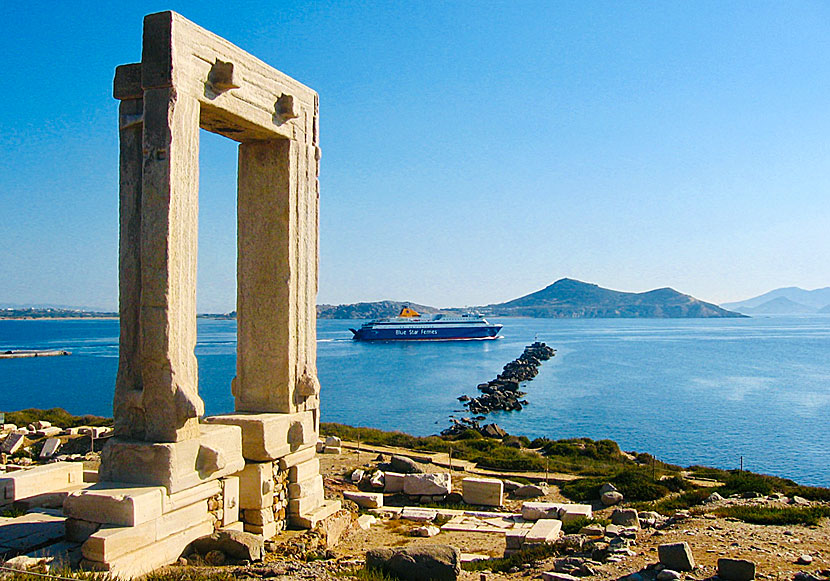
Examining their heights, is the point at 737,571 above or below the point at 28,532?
below

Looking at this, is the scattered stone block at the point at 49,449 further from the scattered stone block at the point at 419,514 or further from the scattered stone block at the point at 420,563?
the scattered stone block at the point at 420,563

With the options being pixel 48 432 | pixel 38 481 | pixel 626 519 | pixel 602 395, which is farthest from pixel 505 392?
pixel 38 481

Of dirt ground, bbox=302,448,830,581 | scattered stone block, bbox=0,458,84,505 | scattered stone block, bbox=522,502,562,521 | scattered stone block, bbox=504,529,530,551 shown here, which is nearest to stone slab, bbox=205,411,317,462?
dirt ground, bbox=302,448,830,581

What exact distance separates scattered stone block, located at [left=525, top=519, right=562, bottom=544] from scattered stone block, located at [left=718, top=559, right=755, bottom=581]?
2160 millimetres

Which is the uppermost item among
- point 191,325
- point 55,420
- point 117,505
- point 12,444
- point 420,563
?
point 191,325

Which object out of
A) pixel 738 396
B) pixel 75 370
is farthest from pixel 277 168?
pixel 75 370

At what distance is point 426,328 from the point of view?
8881 centimetres

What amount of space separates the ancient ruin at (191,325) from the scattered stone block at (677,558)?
3.95 m

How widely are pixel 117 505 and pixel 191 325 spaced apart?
1715 millimetres

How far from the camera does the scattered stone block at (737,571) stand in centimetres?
573

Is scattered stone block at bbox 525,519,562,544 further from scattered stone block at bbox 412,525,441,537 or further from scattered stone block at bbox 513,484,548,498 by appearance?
scattered stone block at bbox 513,484,548,498

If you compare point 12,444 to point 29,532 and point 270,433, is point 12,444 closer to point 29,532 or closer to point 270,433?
point 29,532

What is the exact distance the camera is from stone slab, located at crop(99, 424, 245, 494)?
6164mm

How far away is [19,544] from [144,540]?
120 centimetres
